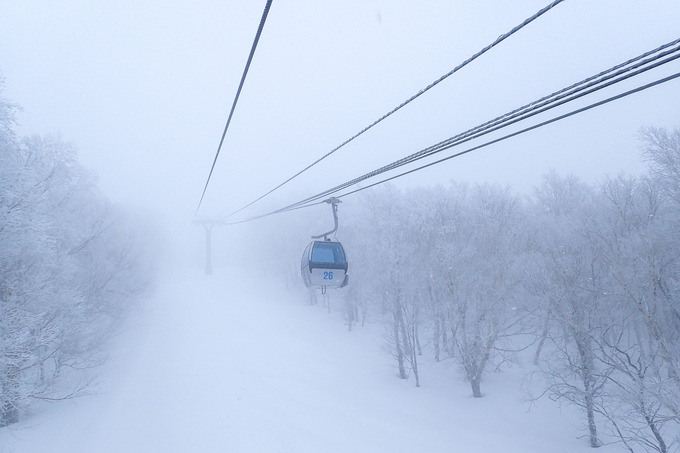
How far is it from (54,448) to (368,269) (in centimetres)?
2320

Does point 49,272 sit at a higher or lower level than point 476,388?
higher

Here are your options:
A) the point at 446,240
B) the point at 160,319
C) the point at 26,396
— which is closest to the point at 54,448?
the point at 26,396

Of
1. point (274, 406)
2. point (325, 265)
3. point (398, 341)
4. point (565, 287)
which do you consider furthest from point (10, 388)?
point (565, 287)

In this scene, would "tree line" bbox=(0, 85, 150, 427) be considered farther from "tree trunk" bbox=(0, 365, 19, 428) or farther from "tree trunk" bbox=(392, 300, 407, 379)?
"tree trunk" bbox=(392, 300, 407, 379)

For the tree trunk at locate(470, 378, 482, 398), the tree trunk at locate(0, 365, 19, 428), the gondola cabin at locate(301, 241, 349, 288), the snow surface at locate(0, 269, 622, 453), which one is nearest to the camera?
the gondola cabin at locate(301, 241, 349, 288)

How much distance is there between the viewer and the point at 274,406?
1636 cm

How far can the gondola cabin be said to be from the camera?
9298 millimetres

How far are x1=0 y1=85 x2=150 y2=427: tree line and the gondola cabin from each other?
8.50 metres

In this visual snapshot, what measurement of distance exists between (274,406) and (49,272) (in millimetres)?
11010

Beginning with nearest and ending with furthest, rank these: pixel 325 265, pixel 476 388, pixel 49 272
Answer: pixel 325 265 < pixel 49 272 < pixel 476 388

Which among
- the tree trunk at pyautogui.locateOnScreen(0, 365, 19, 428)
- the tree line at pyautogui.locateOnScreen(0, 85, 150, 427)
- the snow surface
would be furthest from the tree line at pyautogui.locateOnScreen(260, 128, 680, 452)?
the tree trunk at pyautogui.locateOnScreen(0, 365, 19, 428)

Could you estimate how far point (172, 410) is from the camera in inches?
602

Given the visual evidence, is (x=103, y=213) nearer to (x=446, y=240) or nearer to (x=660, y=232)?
(x=446, y=240)

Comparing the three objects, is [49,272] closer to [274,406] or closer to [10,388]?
[10,388]
